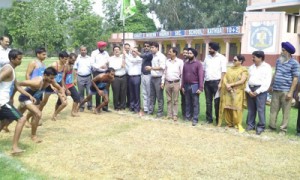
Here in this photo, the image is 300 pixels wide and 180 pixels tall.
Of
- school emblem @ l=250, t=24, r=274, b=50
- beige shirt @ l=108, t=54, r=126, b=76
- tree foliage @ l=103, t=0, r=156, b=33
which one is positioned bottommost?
beige shirt @ l=108, t=54, r=126, b=76

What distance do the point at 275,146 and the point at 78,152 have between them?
332 centimetres

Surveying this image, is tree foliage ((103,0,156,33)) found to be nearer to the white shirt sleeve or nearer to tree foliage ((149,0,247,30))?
tree foliage ((149,0,247,30))

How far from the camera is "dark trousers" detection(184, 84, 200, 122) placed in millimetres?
8141

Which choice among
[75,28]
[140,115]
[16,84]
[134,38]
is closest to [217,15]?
[134,38]

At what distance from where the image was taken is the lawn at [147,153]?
4.85 metres

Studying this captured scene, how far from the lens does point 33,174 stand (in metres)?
4.62

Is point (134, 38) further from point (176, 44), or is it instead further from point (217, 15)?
point (217, 15)

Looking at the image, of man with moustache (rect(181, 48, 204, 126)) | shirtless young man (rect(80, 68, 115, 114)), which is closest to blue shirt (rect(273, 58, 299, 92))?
man with moustache (rect(181, 48, 204, 126))

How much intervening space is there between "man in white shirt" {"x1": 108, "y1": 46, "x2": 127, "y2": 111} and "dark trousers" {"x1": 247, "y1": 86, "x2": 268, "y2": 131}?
10.9ft

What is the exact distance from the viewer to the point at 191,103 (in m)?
8.47

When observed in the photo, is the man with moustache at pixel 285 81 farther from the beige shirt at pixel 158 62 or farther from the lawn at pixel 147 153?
the beige shirt at pixel 158 62

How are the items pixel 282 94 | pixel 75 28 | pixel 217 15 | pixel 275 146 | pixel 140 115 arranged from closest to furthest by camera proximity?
pixel 275 146
pixel 282 94
pixel 140 115
pixel 75 28
pixel 217 15

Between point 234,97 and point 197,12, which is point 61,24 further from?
point 197,12

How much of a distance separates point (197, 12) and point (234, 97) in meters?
47.6
